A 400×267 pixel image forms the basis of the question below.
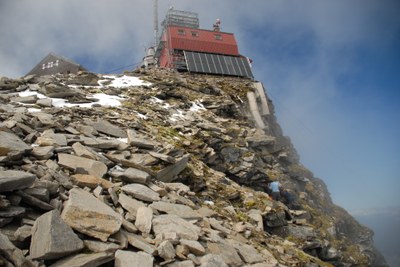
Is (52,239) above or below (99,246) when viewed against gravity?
above

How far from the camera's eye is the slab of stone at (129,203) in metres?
7.12

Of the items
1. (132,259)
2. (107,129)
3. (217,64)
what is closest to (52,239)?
(132,259)

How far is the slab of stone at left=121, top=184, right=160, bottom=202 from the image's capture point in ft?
26.4

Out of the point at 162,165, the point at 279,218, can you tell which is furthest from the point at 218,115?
the point at 162,165

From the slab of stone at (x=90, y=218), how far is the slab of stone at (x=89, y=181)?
1.16 meters

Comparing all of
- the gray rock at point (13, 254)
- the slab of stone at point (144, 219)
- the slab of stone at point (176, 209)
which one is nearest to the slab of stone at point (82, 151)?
the slab of stone at point (176, 209)

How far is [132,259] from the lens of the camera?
5.13 metres

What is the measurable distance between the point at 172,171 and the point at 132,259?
6280 mm

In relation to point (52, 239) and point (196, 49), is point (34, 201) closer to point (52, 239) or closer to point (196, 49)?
point (52, 239)

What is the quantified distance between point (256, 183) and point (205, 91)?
724 inches

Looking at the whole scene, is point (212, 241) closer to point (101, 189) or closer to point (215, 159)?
point (101, 189)

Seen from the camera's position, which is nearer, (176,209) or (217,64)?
(176,209)

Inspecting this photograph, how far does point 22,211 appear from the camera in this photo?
527 cm

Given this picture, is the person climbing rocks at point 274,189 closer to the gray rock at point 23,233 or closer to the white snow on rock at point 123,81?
the white snow on rock at point 123,81
